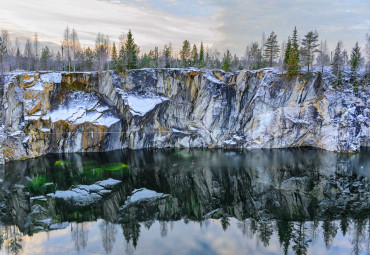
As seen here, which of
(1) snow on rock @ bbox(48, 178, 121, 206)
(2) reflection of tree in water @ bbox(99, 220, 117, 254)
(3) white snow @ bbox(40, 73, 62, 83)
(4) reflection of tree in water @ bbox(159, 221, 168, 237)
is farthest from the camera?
(3) white snow @ bbox(40, 73, 62, 83)

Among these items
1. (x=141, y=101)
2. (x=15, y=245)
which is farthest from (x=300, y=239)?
(x=141, y=101)

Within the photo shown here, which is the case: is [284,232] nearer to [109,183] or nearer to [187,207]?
[187,207]

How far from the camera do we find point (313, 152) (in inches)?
1779

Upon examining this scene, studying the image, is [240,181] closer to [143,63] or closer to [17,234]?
[17,234]

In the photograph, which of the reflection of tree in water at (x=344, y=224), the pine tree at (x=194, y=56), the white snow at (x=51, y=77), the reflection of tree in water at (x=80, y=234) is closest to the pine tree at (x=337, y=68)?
the pine tree at (x=194, y=56)

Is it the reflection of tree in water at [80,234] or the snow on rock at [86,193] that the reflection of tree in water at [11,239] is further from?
the snow on rock at [86,193]

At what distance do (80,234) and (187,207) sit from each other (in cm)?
946

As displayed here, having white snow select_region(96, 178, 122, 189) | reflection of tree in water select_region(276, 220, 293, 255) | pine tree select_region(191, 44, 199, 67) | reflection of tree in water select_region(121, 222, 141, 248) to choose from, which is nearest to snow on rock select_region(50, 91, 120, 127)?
white snow select_region(96, 178, 122, 189)

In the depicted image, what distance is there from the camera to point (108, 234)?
1922 centimetres

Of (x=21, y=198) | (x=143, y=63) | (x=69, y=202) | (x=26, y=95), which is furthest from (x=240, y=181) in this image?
(x=143, y=63)

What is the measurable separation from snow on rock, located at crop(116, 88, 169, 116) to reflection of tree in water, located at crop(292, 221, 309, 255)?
32.6m

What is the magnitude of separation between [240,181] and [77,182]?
756 inches

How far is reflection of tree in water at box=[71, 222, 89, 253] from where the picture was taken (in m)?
18.0

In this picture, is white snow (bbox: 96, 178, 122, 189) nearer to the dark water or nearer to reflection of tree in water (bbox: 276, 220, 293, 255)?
the dark water
